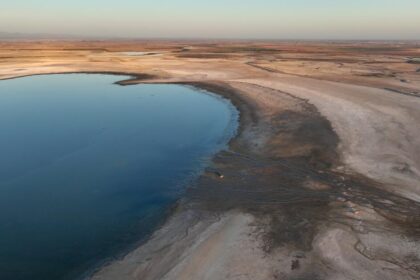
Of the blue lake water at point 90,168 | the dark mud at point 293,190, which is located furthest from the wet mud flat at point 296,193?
the blue lake water at point 90,168

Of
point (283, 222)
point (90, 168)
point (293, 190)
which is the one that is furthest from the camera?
point (90, 168)

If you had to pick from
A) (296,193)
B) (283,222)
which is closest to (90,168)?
(296,193)

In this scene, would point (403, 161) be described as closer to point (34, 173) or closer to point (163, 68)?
point (34, 173)

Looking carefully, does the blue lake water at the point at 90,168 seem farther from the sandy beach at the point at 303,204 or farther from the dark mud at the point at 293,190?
the dark mud at the point at 293,190

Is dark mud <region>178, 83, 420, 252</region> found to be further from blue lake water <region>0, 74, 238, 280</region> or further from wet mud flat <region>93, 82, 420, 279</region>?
blue lake water <region>0, 74, 238, 280</region>

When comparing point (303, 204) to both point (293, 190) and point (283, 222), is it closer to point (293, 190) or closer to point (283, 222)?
point (293, 190)

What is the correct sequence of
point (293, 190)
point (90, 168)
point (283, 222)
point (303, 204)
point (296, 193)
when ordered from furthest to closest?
point (90, 168)
point (293, 190)
point (296, 193)
point (303, 204)
point (283, 222)

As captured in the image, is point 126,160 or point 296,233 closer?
point 296,233

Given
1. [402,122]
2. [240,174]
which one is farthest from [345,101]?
[240,174]

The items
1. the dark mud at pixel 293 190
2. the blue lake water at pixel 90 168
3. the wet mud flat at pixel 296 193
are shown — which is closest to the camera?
the blue lake water at pixel 90 168
